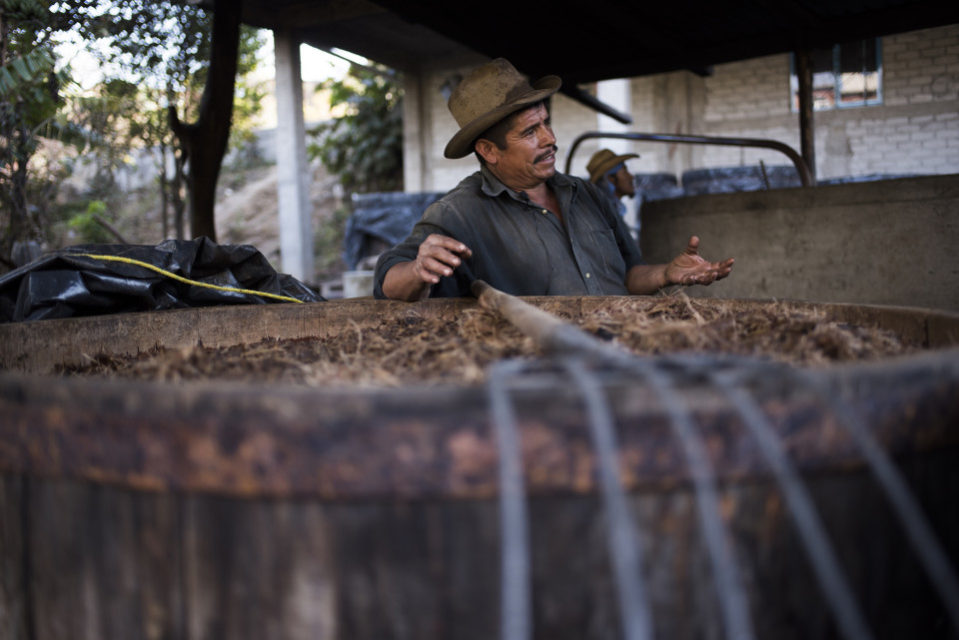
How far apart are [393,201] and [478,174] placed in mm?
7170

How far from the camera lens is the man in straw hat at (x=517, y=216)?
3.28 metres

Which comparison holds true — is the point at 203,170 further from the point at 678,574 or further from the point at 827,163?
the point at 827,163

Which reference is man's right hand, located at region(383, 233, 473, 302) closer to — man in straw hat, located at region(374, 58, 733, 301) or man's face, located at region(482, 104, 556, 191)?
A: man in straw hat, located at region(374, 58, 733, 301)

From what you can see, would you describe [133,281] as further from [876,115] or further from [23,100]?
[876,115]

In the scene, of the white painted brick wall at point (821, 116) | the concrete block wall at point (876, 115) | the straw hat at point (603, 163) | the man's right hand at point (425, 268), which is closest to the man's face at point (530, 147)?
the man's right hand at point (425, 268)

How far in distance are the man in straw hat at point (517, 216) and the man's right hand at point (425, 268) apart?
1.57 feet

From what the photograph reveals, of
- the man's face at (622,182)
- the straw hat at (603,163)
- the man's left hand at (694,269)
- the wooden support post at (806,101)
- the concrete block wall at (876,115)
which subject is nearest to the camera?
the man's left hand at (694,269)

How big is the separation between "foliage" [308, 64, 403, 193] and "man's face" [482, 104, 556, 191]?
12585 mm

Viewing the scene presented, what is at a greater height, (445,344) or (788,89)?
(788,89)

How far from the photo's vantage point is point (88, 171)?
1606 centimetres

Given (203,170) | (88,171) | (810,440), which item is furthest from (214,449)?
(88,171)

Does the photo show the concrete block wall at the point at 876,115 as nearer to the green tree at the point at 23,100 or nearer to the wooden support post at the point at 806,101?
the wooden support post at the point at 806,101

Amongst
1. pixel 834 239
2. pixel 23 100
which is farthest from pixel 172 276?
pixel 23 100

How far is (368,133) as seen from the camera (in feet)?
51.5
